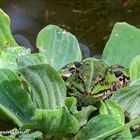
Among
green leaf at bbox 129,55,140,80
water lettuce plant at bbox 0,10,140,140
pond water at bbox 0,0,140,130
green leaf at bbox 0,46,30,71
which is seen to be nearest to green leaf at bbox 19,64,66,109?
water lettuce plant at bbox 0,10,140,140

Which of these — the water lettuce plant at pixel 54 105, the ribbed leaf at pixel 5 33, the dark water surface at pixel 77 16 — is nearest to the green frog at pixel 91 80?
the water lettuce plant at pixel 54 105

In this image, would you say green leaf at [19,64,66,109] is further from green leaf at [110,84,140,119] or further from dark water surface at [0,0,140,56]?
dark water surface at [0,0,140,56]

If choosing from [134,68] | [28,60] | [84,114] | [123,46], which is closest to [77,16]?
[123,46]

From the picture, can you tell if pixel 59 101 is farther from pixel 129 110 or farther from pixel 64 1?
pixel 64 1

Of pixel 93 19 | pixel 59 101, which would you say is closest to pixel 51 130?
pixel 59 101

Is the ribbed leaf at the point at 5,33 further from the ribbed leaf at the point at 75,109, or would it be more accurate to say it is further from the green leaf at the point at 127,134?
the green leaf at the point at 127,134

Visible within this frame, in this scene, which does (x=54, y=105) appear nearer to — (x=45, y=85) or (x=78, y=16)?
(x=45, y=85)
